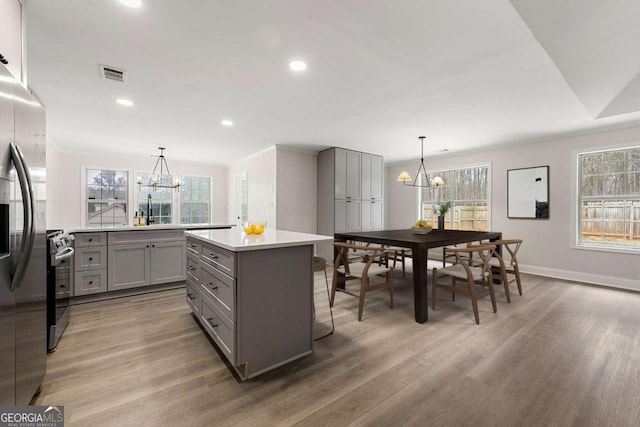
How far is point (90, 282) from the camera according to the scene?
335cm

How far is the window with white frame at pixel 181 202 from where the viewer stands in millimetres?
6637

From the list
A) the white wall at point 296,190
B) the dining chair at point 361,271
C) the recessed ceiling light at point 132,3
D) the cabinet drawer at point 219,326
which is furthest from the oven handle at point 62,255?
the white wall at point 296,190

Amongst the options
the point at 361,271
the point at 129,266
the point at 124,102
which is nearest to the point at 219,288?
the point at 361,271

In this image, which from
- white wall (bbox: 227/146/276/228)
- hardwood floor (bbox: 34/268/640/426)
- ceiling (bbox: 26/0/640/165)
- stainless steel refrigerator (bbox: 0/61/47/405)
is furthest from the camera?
white wall (bbox: 227/146/276/228)

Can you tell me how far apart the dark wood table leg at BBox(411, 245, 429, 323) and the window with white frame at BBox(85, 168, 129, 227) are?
253 inches

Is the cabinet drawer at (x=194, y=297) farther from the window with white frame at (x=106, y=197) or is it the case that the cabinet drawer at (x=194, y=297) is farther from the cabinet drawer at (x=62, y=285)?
the window with white frame at (x=106, y=197)

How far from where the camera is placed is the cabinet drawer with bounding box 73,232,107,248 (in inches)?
129

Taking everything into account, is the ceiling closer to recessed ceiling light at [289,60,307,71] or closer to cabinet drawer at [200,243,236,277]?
recessed ceiling light at [289,60,307,71]

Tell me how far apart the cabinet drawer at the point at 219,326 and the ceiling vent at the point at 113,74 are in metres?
2.18

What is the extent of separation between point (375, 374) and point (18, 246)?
84.9 inches

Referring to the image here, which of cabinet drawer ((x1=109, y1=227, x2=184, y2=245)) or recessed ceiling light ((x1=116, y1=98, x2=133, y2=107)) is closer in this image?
recessed ceiling light ((x1=116, y1=98, x2=133, y2=107))

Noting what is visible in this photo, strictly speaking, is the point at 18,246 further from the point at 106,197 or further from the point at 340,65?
the point at 106,197

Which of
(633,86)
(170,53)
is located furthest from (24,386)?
(633,86)

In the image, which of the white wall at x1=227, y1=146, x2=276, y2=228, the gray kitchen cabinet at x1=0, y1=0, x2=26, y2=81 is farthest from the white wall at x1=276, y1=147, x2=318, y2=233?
the gray kitchen cabinet at x1=0, y1=0, x2=26, y2=81
